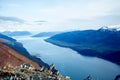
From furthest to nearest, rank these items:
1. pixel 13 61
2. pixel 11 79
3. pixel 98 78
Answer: pixel 98 78 → pixel 13 61 → pixel 11 79

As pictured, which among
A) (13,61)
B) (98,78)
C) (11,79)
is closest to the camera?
(11,79)

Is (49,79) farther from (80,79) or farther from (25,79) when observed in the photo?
(80,79)

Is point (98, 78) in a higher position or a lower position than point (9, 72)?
lower

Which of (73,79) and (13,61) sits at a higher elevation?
(13,61)

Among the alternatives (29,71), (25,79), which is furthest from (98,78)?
(25,79)

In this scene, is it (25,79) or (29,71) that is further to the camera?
(29,71)

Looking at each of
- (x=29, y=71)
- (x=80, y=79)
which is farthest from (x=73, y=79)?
(x=29, y=71)

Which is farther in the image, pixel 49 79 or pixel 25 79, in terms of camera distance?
pixel 49 79

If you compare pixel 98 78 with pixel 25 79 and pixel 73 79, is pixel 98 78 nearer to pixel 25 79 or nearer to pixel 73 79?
pixel 73 79

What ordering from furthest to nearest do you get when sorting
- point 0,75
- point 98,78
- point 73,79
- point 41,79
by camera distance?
point 98,78 → point 73,79 → point 0,75 → point 41,79
